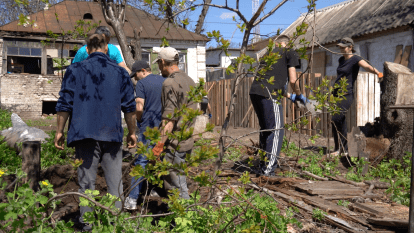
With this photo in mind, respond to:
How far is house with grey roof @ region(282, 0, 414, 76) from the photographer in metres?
12.7

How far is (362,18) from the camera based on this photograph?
51.0 ft

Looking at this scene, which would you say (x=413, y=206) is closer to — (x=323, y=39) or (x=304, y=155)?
(x=304, y=155)

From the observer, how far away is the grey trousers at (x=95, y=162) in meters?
3.16

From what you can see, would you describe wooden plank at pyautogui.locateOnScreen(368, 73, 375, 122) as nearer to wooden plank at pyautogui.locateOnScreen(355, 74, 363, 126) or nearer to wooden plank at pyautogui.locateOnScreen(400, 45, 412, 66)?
wooden plank at pyautogui.locateOnScreen(355, 74, 363, 126)

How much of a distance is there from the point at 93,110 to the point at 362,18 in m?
14.9

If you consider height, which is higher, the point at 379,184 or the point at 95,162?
the point at 95,162

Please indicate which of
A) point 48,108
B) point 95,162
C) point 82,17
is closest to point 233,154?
point 95,162

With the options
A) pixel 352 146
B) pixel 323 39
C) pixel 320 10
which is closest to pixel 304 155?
pixel 352 146

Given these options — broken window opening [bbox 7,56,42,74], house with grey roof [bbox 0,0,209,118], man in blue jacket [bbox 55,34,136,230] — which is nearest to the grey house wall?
house with grey roof [bbox 0,0,209,118]

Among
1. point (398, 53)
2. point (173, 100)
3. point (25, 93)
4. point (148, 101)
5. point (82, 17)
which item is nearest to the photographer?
point (173, 100)

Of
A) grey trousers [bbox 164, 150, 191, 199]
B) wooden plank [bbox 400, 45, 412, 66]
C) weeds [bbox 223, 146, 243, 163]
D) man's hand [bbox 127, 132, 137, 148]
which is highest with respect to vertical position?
wooden plank [bbox 400, 45, 412, 66]

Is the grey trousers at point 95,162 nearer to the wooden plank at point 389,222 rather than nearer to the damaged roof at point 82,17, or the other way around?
the wooden plank at point 389,222

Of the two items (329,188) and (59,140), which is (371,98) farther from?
(59,140)

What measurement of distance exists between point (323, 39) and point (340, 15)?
253cm
